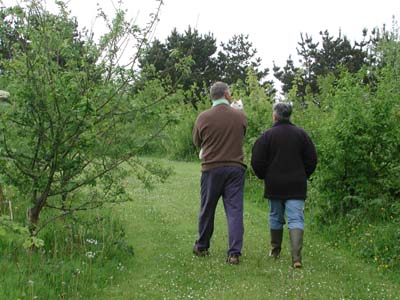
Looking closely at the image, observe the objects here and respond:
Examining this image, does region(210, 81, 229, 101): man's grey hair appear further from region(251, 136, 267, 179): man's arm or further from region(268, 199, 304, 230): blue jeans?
region(268, 199, 304, 230): blue jeans

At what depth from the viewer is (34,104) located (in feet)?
18.6

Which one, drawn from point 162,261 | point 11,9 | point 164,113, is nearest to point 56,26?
point 11,9

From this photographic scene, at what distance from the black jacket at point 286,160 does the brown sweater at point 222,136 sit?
0.29m

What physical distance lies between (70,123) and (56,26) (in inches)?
40.1

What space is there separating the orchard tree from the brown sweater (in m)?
0.97

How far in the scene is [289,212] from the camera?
676 cm

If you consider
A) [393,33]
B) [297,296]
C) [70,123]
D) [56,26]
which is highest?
[393,33]

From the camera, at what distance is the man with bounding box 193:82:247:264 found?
691cm

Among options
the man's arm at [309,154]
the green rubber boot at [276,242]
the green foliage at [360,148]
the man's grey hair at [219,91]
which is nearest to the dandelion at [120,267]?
the green rubber boot at [276,242]

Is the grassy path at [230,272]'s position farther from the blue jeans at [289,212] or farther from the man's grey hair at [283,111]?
the man's grey hair at [283,111]

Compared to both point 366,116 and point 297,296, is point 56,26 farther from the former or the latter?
point 366,116

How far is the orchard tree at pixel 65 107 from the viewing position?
559 centimetres

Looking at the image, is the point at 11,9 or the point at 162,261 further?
the point at 162,261

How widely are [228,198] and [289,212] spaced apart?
768 mm
